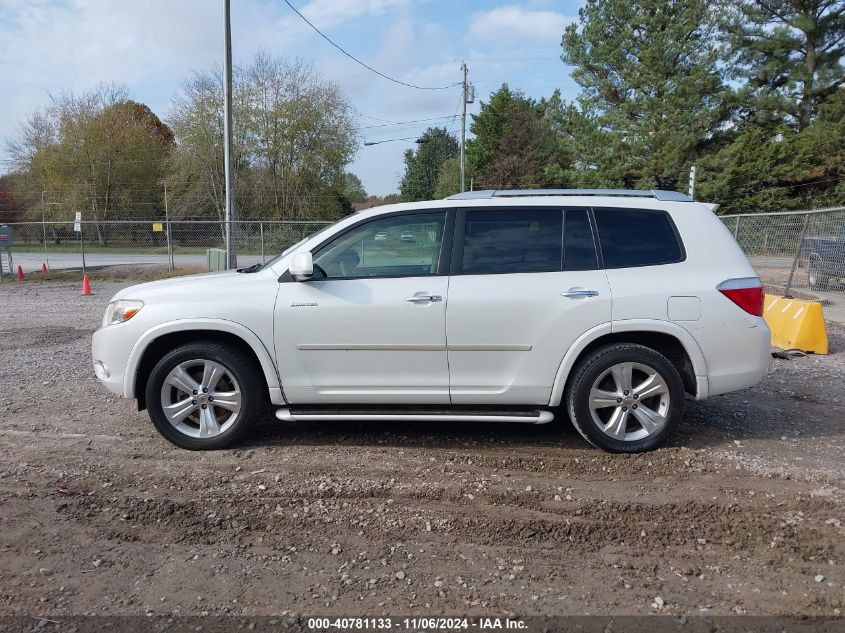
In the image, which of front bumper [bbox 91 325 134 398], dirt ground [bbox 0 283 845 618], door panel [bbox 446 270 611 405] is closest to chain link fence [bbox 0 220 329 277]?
front bumper [bbox 91 325 134 398]

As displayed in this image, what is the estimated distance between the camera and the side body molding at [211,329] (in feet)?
14.5

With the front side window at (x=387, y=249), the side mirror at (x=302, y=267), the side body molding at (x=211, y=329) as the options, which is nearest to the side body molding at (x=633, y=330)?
the front side window at (x=387, y=249)

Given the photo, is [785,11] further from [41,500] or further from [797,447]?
[41,500]

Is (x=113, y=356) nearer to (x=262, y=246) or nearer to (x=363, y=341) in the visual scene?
(x=363, y=341)

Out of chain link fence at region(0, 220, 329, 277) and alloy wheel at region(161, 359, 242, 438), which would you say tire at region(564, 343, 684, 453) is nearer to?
alloy wheel at region(161, 359, 242, 438)

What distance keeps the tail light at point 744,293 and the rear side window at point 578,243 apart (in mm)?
909

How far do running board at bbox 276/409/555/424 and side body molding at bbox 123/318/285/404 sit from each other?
0.25 m

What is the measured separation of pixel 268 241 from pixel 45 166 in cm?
2526

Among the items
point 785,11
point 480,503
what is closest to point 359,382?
point 480,503

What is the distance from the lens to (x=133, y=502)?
3754 mm

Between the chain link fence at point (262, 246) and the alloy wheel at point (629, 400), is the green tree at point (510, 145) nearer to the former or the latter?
the chain link fence at point (262, 246)

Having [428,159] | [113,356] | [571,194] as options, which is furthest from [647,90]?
[428,159]

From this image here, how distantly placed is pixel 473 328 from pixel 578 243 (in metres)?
1.02

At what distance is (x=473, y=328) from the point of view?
4348 millimetres
